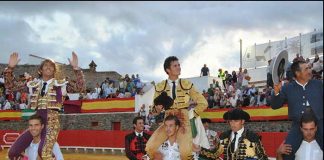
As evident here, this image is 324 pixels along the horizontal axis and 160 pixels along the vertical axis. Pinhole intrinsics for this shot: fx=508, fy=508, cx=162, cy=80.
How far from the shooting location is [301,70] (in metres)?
5.29

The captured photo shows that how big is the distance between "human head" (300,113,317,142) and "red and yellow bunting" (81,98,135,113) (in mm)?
18663

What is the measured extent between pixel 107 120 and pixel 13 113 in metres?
4.88

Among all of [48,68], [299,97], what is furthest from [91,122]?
[299,97]

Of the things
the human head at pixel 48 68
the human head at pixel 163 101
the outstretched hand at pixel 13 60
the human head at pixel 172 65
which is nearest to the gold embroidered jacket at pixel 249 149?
the human head at pixel 163 101

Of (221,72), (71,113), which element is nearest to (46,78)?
(221,72)

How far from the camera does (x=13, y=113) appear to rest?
2550cm

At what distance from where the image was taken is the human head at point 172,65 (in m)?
6.77

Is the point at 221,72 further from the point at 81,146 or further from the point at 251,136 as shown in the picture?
the point at 251,136

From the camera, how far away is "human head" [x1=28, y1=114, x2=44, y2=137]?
20.2 feet

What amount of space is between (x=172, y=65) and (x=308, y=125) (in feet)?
7.40

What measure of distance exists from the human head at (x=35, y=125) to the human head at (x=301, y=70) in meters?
3.05

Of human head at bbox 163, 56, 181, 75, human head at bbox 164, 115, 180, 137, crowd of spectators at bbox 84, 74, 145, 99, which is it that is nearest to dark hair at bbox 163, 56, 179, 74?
human head at bbox 163, 56, 181, 75

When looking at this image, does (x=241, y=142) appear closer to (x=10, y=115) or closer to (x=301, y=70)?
(x=301, y=70)

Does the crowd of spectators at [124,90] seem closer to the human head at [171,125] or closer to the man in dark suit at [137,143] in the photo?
the man in dark suit at [137,143]
